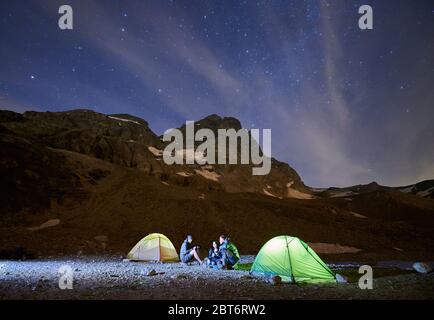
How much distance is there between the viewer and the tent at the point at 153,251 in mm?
17797

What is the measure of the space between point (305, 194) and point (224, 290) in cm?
7018

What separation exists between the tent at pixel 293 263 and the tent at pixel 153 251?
7.15m

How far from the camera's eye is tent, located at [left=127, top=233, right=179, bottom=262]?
701 inches

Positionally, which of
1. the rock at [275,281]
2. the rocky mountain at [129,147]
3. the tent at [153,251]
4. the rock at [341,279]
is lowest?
the tent at [153,251]

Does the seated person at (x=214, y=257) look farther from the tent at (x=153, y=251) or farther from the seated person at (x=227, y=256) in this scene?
the tent at (x=153, y=251)

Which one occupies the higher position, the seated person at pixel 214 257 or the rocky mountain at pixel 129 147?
the rocky mountain at pixel 129 147

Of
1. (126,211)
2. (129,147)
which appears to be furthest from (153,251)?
(129,147)

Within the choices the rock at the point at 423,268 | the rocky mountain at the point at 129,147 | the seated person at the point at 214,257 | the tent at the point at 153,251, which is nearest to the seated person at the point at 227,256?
the seated person at the point at 214,257

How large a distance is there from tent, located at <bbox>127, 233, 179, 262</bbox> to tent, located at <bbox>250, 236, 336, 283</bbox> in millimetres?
7153

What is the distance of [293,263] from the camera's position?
1148 centimetres

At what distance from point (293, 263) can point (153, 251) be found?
9017 millimetres

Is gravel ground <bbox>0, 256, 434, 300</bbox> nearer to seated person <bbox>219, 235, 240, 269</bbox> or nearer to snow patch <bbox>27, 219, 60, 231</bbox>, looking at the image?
seated person <bbox>219, 235, 240, 269</bbox>
